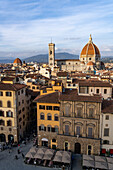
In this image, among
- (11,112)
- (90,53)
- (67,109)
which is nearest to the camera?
(67,109)

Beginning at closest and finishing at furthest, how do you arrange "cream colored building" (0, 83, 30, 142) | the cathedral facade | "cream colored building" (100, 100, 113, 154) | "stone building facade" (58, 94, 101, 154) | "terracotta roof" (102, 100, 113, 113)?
"terracotta roof" (102, 100, 113, 113) < "cream colored building" (100, 100, 113, 154) < "stone building facade" (58, 94, 101, 154) < "cream colored building" (0, 83, 30, 142) < the cathedral facade

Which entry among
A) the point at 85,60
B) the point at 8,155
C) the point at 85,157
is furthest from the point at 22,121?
the point at 85,60

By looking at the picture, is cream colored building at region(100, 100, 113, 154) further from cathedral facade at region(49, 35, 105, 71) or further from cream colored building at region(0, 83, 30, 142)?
cathedral facade at region(49, 35, 105, 71)

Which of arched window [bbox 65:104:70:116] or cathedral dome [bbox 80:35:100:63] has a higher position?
cathedral dome [bbox 80:35:100:63]

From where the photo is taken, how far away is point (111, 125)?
101 ft

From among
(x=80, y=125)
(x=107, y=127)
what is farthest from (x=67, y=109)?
(x=107, y=127)

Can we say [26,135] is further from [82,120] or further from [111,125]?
[111,125]

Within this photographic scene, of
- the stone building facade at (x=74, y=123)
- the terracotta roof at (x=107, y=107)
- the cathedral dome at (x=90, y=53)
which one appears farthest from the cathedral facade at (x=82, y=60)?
the stone building facade at (x=74, y=123)

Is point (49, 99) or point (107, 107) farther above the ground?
point (49, 99)

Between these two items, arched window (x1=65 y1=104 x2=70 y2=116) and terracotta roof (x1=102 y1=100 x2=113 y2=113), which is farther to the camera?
arched window (x1=65 y1=104 x2=70 y2=116)

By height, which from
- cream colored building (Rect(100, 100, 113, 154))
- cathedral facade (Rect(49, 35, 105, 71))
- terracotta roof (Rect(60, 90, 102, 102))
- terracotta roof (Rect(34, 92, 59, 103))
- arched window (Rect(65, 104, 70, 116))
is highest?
cathedral facade (Rect(49, 35, 105, 71))

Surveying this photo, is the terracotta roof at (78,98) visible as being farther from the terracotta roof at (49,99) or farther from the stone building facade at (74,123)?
the terracotta roof at (49,99)

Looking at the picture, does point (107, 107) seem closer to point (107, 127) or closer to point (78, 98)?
point (107, 127)

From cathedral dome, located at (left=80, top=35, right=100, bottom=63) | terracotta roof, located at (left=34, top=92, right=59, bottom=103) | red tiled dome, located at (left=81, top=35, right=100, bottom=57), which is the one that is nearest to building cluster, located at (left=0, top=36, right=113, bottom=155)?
terracotta roof, located at (left=34, top=92, right=59, bottom=103)
